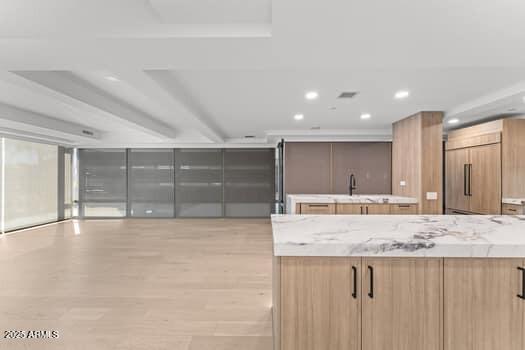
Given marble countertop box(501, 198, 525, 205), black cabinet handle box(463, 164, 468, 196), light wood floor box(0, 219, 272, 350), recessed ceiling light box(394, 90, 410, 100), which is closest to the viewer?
light wood floor box(0, 219, 272, 350)

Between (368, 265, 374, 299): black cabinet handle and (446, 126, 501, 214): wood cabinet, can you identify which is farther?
(446, 126, 501, 214): wood cabinet

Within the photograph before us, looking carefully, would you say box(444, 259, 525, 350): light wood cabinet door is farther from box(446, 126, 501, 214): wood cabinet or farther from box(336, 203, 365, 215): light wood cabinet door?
box(446, 126, 501, 214): wood cabinet

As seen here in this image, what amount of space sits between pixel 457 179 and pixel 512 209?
1581 millimetres

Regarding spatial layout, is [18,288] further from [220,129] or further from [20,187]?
[20,187]

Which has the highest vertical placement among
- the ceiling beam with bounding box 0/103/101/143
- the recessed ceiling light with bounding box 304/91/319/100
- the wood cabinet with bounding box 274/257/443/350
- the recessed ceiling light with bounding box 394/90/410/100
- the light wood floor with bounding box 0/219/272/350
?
the recessed ceiling light with bounding box 304/91/319/100

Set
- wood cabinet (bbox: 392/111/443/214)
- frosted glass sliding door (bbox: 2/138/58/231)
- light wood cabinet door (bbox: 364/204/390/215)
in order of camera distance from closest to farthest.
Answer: light wood cabinet door (bbox: 364/204/390/215), wood cabinet (bbox: 392/111/443/214), frosted glass sliding door (bbox: 2/138/58/231)

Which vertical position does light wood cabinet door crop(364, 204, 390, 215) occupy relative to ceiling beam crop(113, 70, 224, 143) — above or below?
below

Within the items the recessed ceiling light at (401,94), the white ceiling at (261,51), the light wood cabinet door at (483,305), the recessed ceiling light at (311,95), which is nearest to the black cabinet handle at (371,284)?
the light wood cabinet door at (483,305)

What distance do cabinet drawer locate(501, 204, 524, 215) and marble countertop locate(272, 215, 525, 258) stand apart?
3402mm

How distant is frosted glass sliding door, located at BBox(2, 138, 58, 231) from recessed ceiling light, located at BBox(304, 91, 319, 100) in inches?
302

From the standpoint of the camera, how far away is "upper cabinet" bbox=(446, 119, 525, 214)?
527cm

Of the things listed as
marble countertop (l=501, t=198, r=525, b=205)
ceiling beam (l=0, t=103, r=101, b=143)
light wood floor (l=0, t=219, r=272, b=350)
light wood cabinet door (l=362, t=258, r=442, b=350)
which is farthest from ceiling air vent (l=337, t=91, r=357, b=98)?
ceiling beam (l=0, t=103, r=101, b=143)

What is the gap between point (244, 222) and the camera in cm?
897

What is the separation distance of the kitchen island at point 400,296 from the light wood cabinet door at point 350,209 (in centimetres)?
342
